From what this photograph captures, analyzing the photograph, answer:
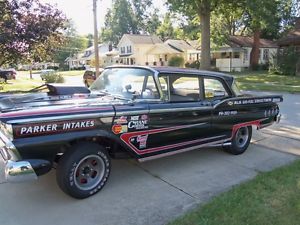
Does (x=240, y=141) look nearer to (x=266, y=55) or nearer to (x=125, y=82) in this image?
(x=125, y=82)

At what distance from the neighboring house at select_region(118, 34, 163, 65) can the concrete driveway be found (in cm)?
5112

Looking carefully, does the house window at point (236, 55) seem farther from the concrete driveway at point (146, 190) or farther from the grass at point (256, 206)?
the grass at point (256, 206)

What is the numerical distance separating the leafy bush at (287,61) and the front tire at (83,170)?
2704cm

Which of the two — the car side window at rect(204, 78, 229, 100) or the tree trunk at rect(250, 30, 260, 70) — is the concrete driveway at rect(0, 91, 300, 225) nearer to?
the car side window at rect(204, 78, 229, 100)

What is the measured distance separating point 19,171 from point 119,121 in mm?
1321

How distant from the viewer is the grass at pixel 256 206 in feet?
11.4

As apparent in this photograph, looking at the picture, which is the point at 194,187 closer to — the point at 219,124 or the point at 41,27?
the point at 219,124

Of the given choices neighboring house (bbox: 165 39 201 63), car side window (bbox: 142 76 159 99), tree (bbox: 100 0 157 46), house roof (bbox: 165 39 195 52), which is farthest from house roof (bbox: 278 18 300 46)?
tree (bbox: 100 0 157 46)

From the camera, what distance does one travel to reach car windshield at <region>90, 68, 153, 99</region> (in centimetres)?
477

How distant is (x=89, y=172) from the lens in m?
4.11

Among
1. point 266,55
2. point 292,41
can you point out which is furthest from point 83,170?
point 266,55

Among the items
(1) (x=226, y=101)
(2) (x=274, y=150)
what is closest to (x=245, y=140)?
(2) (x=274, y=150)

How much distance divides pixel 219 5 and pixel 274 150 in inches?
817

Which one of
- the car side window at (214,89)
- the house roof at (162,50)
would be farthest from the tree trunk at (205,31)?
the house roof at (162,50)
